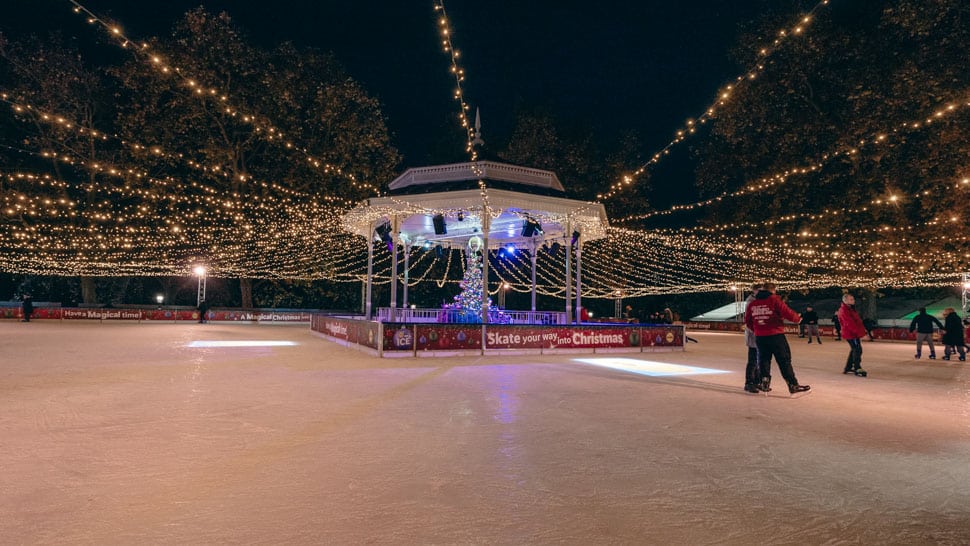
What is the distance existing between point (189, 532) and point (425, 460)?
71.0 inches

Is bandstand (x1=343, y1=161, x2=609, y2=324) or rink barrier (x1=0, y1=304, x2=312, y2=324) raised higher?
bandstand (x1=343, y1=161, x2=609, y2=324)

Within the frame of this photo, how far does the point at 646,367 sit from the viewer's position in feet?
38.8

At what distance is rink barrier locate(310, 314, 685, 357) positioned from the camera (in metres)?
13.3

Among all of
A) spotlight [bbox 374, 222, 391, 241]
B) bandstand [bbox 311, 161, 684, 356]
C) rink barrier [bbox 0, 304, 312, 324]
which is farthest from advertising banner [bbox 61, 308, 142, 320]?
spotlight [bbox 374, 222, 391, 241]

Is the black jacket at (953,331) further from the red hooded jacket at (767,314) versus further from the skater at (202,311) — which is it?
the skater at (202,311)

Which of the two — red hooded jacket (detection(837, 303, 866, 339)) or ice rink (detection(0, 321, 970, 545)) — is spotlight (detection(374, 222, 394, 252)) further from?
red hooded jacket (detection(837, 303, 866, 339))

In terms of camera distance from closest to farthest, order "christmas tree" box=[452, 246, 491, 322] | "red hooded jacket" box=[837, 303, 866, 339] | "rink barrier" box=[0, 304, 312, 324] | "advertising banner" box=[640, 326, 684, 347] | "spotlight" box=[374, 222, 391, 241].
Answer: "red hooded jacket" box=[837, 303, 866, 339] < "advertising banner" box=[640, 326, 684, 347] < "christmas tree" box=[452, 246, 491, 322] < "spotlight" box=[374, 222, 391, 241] < "rink barrier" box=[0, 304, 312, 324]

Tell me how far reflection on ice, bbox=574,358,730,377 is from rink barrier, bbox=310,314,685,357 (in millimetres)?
1698

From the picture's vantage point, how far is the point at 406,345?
13250 mm

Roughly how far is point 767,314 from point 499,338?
7.70 m

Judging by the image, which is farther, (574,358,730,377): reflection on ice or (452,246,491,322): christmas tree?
(452,246,491,322): christmas tree

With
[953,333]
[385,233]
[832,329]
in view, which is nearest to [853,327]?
[953,333]

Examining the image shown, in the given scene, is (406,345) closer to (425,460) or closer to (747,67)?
(425,460)

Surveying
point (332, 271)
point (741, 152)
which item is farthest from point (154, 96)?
point (741, 152)
